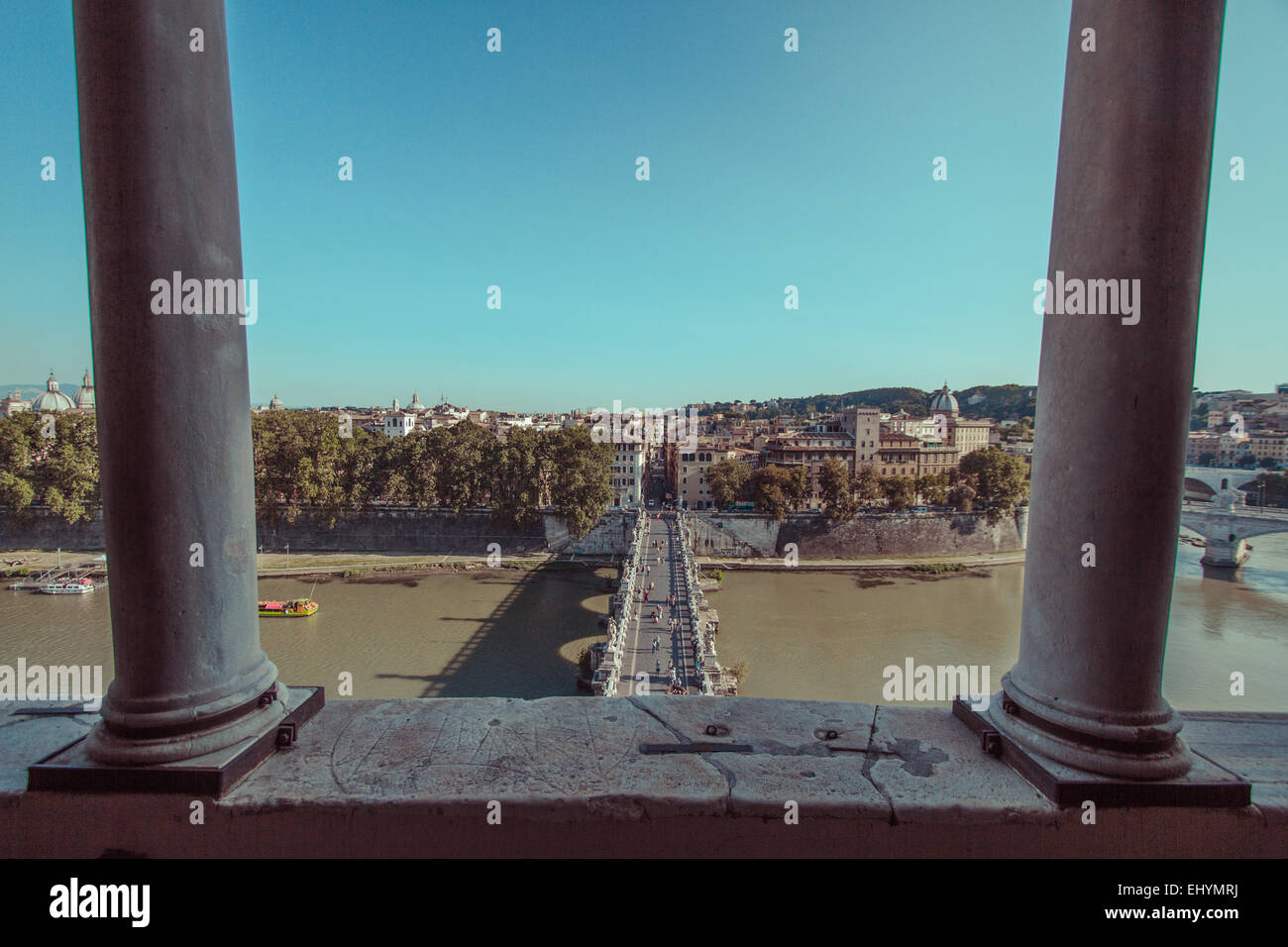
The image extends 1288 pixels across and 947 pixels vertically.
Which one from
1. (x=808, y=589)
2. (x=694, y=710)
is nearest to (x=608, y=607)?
(x=808, y=589)

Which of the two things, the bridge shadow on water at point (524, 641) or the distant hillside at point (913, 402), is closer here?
the bridge shadow on water at point (524, 641)

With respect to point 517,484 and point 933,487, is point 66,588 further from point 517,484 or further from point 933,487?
point 933,487

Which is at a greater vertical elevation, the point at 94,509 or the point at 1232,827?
the point at 1232,827

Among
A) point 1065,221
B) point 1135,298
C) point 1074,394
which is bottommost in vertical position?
point 1074,394
